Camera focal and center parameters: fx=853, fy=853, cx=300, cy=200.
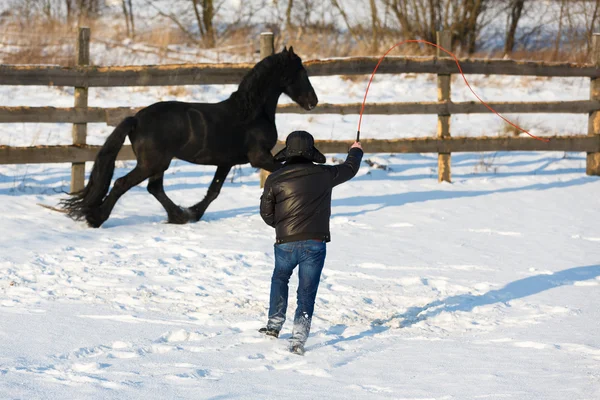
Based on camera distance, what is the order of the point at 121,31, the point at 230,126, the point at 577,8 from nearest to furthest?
the point at 230,126 < the point at 121,31 < the point at 577,8

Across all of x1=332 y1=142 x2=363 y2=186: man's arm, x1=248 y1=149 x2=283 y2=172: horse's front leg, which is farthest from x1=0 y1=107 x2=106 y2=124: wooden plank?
x1=332 y1=142 x2=363 y2=186: man's arm

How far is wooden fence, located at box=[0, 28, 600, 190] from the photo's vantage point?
8.92 metres

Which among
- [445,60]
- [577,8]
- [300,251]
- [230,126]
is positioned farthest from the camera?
[577,8]

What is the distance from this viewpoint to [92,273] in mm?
6375

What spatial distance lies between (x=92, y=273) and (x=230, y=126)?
227cm

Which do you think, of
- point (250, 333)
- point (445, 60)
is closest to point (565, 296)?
point (250, 333)

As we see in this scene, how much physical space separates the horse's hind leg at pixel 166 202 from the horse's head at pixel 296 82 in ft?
5.01

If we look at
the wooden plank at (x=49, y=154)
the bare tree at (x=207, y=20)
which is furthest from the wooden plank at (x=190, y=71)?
the bare tree at (x=207, y=20)

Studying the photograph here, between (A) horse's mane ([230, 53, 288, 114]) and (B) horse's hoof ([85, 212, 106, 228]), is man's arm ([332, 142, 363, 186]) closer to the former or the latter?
(A) horse's mane ([230, 53, 288, 114])

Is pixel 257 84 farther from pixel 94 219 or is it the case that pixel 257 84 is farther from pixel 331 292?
pixel 331 292

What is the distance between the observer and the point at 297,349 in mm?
4652

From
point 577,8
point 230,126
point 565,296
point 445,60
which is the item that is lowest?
point 565,296

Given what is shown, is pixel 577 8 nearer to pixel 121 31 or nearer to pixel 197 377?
pixel 121 31

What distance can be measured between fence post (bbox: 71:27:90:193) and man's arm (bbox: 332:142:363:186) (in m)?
4.82
